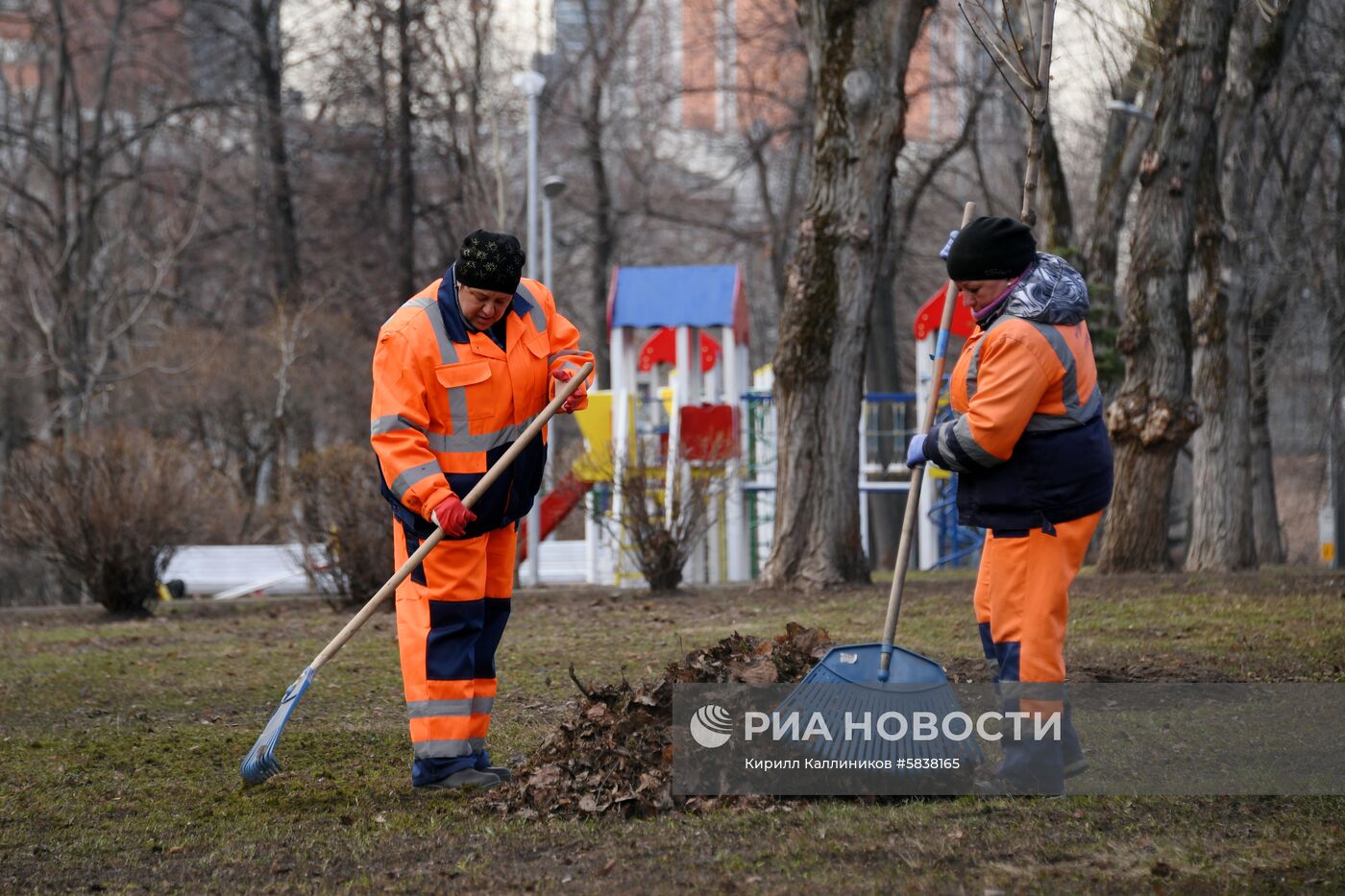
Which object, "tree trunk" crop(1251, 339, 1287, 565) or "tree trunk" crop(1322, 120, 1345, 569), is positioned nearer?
"tree trunk" crop(1322, 120, 1345, 569)

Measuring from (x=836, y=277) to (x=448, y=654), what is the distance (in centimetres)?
743

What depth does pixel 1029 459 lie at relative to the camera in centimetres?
486

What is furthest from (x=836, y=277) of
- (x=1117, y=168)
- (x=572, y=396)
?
(x=572, y=396)

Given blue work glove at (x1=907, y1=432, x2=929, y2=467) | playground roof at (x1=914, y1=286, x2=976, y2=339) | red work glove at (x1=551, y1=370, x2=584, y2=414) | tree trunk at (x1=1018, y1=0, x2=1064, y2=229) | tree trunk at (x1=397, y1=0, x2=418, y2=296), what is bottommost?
blue work glove at (x1=907, y1=432, x2=929, y2=467)

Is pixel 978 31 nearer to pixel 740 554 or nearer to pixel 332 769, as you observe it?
pixel 332 769

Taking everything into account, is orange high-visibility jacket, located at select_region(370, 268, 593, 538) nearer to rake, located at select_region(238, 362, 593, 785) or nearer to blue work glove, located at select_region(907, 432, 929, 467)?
rake, located at select_region(238, 362, 593, 785)

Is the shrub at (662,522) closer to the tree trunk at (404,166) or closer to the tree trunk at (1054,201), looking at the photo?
the tree trunk at (1054,201)

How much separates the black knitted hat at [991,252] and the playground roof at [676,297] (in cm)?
1442

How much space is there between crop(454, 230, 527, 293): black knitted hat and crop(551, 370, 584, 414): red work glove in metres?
0.36

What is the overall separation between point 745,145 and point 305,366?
9.00 m

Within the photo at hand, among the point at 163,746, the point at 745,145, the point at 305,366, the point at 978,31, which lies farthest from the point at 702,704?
the point at 745,145

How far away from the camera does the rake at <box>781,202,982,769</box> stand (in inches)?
186

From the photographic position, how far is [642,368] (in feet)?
73.8

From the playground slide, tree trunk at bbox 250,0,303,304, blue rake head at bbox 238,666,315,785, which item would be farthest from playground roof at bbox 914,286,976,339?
tree trunk at bbox 250,0,303,304
